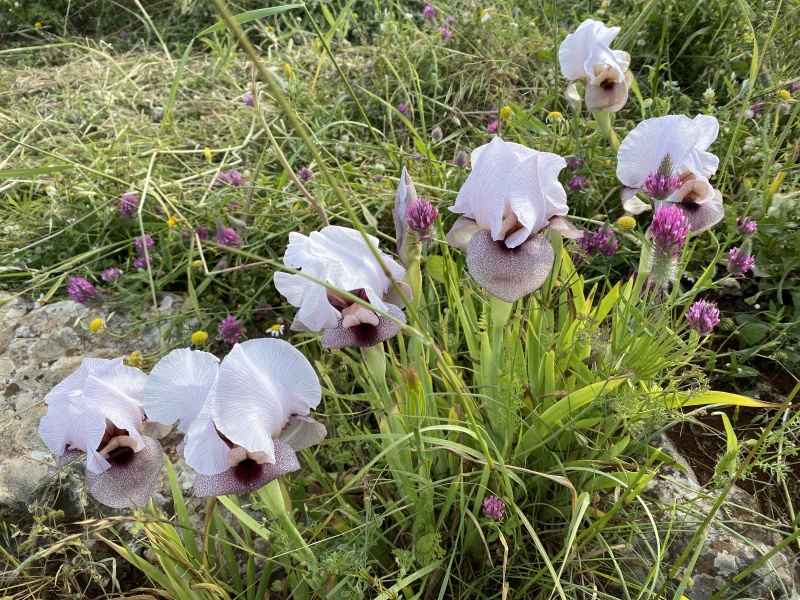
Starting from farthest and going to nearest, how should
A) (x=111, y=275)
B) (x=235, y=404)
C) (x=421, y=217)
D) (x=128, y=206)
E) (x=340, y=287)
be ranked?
(x=128, y=206)
(x=111, y=275)
(x=421, y=217)
(x=340, y=287)
(x=235, y=404)

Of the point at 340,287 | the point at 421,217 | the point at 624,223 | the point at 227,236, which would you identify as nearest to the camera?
the point at 340,287

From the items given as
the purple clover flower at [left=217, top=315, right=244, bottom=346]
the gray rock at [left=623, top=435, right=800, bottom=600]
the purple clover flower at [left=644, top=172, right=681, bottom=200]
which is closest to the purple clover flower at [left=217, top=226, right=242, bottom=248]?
the purple clover flower at [left=217, top=315, right=244, bottom=346]

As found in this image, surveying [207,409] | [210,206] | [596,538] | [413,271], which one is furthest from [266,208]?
[596,538]

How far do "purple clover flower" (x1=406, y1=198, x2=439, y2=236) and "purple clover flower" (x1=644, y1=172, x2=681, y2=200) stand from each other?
0.45 meters

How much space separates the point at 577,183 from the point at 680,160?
743mm

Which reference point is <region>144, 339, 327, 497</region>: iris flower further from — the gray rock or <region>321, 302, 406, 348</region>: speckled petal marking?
the gray rock

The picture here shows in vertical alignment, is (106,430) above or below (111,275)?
above

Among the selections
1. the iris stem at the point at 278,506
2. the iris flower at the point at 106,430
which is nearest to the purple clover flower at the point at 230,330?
the iris flower at the point at 106,430

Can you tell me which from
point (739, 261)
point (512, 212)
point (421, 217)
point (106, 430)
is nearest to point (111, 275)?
point (106, 430)

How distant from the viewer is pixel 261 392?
2.96 feet

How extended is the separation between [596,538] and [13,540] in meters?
1.61

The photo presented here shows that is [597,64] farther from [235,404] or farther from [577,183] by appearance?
[235,404]

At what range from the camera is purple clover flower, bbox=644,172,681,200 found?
1130 mm

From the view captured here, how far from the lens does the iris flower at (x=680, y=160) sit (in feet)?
3.90
